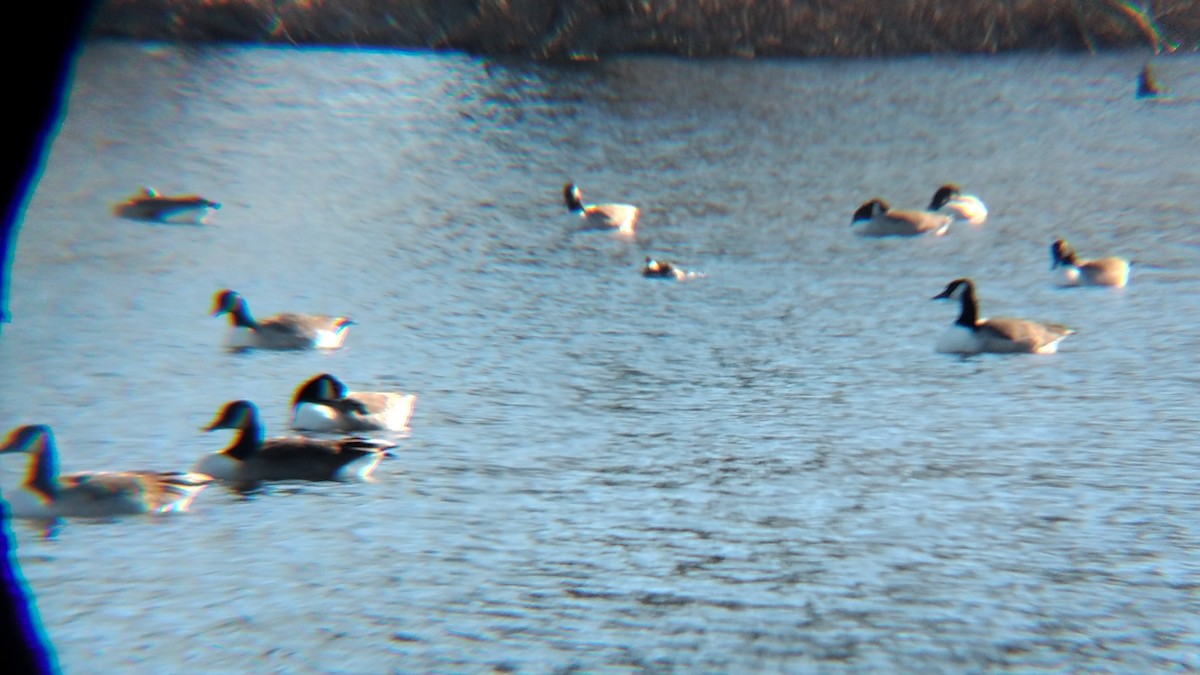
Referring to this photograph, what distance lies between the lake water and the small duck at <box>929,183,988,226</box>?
0.30m

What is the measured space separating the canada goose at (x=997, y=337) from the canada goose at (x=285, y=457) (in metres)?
Answer: 5.05

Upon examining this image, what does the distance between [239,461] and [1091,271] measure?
8672 mm

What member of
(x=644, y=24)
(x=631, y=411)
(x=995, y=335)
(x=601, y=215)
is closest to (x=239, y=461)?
(x=631, y=411)

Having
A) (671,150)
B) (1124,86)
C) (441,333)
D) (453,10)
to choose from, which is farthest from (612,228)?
(453,10)

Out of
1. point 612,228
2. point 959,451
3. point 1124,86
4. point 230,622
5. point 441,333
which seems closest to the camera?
point 230,622

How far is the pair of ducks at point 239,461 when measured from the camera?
301 inches

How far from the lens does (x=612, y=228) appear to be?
17.3 metres

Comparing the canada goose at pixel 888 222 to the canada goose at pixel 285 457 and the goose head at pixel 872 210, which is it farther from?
the canada goose at pixel 285 457

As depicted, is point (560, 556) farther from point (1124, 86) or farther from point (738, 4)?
point (738, 4)

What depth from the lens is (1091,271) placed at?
13578 millimetres

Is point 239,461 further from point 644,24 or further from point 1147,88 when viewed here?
point 644,24

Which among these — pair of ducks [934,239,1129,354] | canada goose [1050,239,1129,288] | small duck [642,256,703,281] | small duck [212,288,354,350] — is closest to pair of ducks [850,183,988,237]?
canada goose [1050,239,1129,288]

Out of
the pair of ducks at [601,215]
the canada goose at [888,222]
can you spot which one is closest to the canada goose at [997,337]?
the pair of ducks at [601,215]

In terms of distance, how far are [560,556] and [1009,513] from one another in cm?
243
